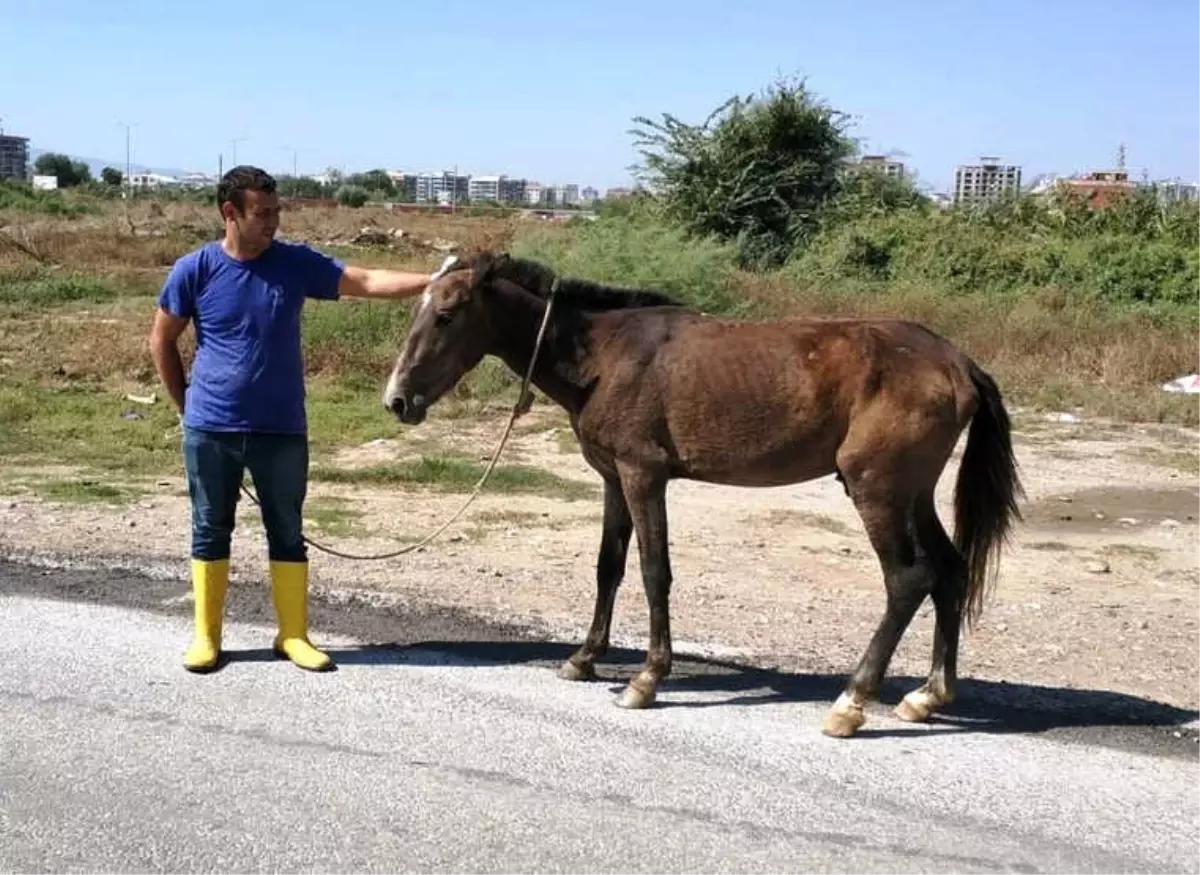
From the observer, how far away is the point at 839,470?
5363mm

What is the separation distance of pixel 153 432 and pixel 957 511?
9.56m

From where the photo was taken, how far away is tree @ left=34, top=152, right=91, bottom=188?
113938 millimetres

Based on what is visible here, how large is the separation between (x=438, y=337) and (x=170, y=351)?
1.35 metres

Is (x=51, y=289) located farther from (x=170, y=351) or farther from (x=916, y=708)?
(x=916, y=708)

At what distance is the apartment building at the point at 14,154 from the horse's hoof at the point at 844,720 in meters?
150

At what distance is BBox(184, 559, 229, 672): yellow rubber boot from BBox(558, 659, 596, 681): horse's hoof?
154cm

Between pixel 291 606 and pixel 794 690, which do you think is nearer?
pixel 794 690

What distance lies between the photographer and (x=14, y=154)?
505ft

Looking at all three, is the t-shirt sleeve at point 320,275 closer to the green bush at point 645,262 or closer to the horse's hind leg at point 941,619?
the horse's hind leg at point 941,619

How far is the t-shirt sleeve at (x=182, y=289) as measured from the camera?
19.1 ft

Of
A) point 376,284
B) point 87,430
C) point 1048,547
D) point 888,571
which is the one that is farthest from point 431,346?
point 87,430

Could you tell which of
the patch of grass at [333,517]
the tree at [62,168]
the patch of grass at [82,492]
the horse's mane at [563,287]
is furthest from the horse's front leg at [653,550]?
the tree at [62,168]

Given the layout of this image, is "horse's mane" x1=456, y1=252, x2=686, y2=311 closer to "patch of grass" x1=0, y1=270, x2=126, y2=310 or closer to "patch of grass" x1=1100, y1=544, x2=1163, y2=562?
"patch of grass" x1=1100, y1=544, x2=1163, y2=562

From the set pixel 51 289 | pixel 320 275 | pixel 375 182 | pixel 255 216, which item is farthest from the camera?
pixel 375 182
